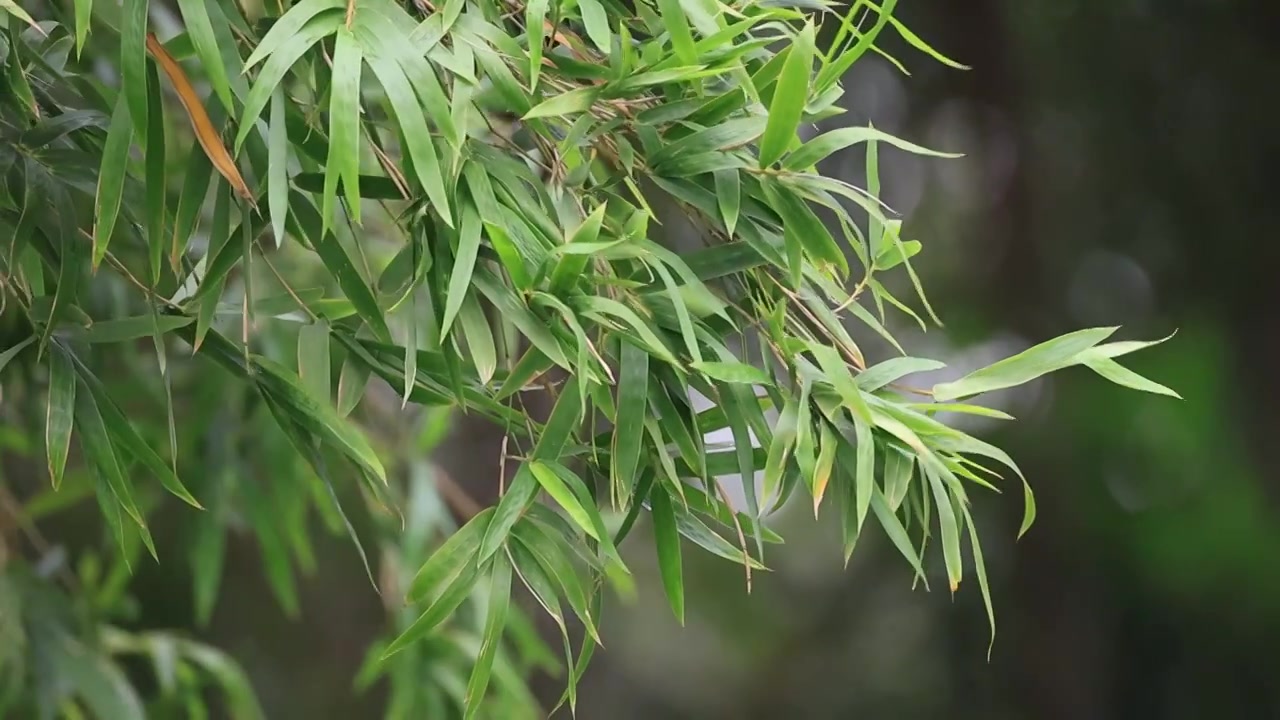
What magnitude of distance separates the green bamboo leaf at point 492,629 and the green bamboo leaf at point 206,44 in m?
0.20

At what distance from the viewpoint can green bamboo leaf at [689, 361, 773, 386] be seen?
1.51ft

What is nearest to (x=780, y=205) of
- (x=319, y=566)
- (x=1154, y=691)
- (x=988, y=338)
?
(x=988, y=338)

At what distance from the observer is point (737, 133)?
0.47 m

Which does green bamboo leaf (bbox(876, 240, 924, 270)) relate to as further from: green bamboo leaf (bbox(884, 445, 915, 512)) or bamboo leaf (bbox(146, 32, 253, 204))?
bamboo leaf (bbox(146, 32, 253, 204))

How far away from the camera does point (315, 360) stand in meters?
0.55

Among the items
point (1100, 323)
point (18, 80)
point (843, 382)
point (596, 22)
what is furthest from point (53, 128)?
point (1100, 323)

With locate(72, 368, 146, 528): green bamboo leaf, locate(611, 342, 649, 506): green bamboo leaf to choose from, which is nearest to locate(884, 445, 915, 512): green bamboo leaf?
locate(611, 342, 649, 506): green bamboo leaf

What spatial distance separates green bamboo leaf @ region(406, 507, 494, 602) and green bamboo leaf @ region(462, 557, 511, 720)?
0.04 feet

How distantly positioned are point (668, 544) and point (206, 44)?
265 millimetres

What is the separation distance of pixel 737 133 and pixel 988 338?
56.3 inches

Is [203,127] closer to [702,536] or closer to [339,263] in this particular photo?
[339,263]

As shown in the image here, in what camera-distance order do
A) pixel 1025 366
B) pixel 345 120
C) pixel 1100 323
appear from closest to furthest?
1. pixel 345 120
2. pixel 1025 366
3. pixel 1100 323

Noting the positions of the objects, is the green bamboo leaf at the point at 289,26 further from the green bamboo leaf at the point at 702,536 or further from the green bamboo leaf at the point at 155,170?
the green bamboo leaf at the point at 702,536

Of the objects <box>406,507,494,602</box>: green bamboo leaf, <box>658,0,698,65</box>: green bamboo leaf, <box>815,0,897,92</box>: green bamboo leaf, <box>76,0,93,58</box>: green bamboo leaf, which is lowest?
<box>406,507,494,602</box>: green bamboo leaf
